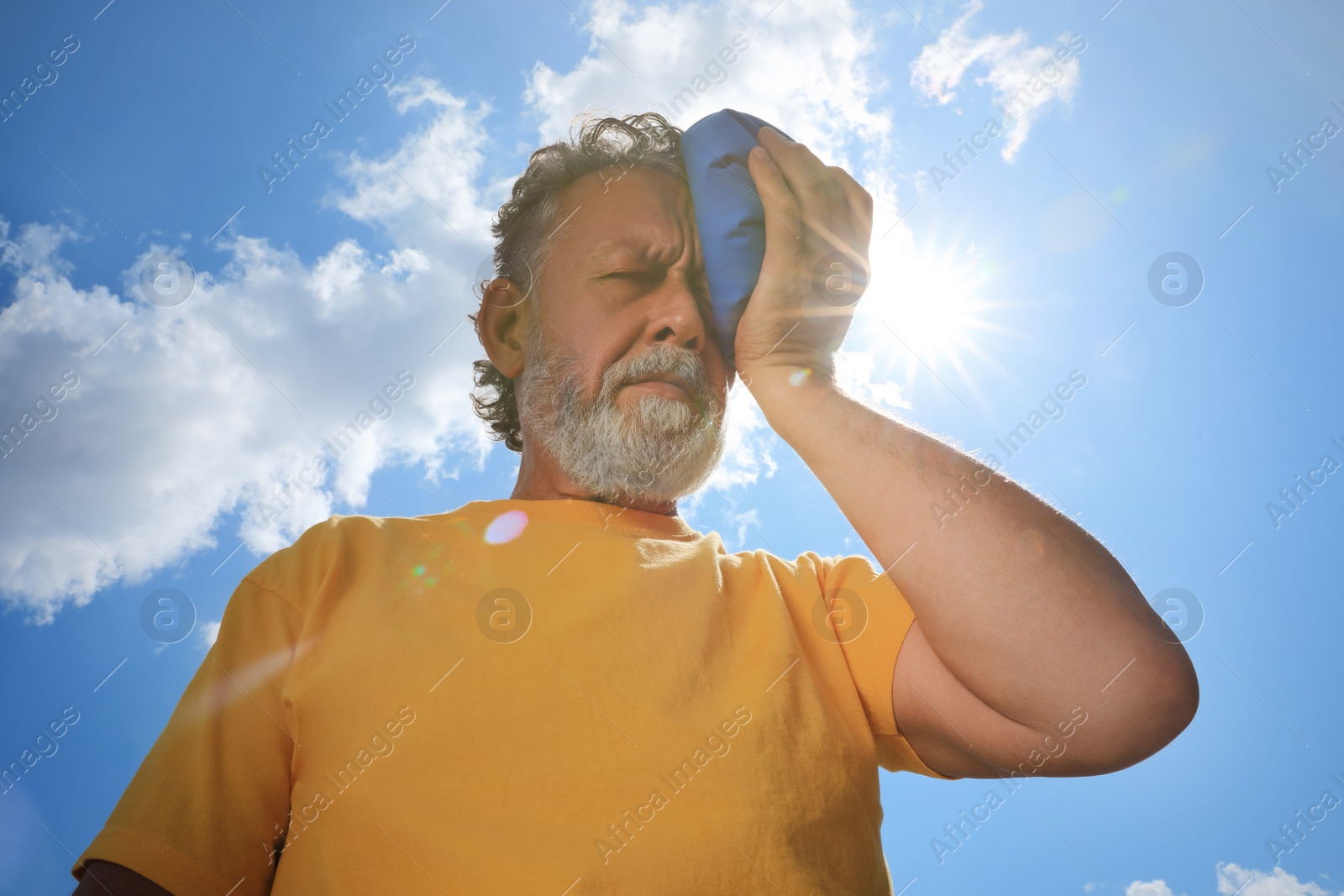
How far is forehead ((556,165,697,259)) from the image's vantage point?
2211 mm

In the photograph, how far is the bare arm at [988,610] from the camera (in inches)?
46.6

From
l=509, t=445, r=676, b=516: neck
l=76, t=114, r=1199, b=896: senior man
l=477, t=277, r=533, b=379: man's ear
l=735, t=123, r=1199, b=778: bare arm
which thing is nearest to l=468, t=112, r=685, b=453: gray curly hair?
l=477, t=277, r=533, b=379: man's ear

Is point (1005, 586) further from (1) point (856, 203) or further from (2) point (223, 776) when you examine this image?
(2) point (223, 776)

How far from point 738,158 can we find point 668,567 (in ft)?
3.85

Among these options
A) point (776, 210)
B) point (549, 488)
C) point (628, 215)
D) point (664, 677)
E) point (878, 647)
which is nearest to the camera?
point (664, 677)

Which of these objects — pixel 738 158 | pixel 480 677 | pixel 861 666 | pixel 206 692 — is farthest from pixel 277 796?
pixel 738 158

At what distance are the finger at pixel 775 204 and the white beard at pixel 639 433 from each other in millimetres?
429

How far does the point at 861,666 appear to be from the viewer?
162cm

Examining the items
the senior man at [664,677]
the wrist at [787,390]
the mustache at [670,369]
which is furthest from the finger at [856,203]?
the mustache at [670,369]

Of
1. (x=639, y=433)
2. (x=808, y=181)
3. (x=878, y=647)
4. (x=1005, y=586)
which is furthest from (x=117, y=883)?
(x=808, y=181)

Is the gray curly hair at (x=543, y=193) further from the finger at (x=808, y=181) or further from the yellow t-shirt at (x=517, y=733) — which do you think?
the yellow t-shirt at (x=517, y=733)

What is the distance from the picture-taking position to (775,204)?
174 centimetres

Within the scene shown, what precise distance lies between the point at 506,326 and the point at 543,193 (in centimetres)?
75

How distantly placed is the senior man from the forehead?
0.44 metres
